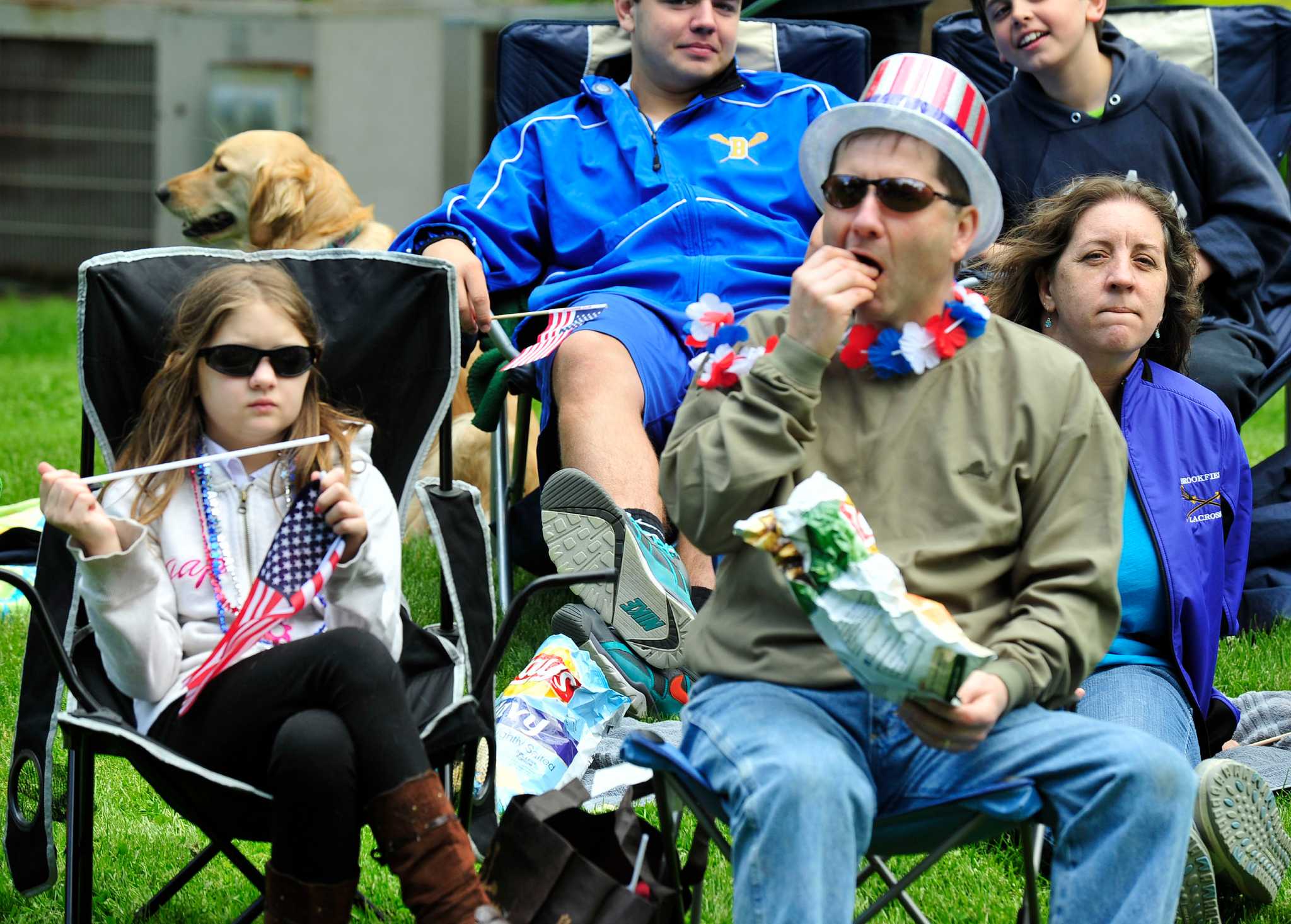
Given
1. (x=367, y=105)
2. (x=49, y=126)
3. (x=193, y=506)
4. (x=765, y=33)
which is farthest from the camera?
(x=49, y=126)

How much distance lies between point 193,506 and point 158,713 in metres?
0.36

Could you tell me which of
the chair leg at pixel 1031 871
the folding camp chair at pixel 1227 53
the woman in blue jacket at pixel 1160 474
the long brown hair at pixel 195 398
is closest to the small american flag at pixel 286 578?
the long brown hair at pixel 195 398

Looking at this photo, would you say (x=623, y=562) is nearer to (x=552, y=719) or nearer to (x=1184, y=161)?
(x=552, y=719)

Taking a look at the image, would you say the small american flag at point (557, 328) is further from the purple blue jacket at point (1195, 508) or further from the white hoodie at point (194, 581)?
the purple blue jacket at point (1195, 508)

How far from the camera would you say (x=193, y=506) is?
2617 millimetres

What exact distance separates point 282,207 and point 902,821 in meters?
4.33

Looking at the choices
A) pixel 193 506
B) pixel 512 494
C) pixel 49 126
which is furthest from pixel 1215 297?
pixel 49 126

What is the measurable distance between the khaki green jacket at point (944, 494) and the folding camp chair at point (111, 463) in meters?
0.54

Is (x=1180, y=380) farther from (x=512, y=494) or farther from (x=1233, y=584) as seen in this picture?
(x=512, y=494)

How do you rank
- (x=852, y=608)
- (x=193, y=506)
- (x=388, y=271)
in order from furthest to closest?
1. (x=388, y=271)
2. (x=193, y=506)
3. (x=852, y=608)

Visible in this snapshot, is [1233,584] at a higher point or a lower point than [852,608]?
lower

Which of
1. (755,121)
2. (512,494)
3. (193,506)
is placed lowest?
(512,494)

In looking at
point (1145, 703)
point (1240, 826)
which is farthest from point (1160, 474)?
point (1240, 826)

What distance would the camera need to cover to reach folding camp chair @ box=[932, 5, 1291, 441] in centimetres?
483
